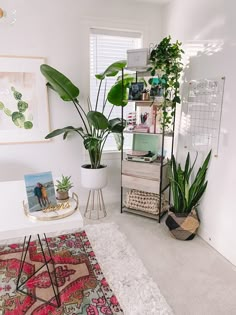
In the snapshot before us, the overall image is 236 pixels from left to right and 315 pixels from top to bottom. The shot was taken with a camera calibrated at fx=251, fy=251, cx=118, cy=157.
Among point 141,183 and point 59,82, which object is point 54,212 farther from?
point 59,82

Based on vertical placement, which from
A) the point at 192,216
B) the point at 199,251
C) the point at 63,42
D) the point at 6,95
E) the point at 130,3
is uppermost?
the point at 130,3

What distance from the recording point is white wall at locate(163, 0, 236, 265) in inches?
85.2

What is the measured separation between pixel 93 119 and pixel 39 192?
125 centimetres

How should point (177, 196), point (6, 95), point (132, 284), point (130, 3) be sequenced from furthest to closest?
point (130, 3)
point (6, 95)
point (177, 196)
point (132, 284)

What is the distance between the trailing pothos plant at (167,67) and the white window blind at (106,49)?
0.76 metres

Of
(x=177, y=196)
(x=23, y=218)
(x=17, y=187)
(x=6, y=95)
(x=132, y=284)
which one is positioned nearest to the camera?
(x=23, y=218)

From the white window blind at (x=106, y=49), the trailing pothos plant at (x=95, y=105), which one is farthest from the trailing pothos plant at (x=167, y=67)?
the white window blind at (x=106, y=49)

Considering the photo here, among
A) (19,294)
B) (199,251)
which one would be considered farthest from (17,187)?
(199,251)

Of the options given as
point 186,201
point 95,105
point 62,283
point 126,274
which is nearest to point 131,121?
point 95,105

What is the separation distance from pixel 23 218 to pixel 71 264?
846mm

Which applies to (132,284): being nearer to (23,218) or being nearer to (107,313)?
(107,313)

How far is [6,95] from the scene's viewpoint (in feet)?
9.44

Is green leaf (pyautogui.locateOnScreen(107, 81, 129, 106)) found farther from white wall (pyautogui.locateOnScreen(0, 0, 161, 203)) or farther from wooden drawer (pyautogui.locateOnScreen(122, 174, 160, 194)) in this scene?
wooden drawer (pyautogui.locateOnScreen(122, 174, 160, 194))

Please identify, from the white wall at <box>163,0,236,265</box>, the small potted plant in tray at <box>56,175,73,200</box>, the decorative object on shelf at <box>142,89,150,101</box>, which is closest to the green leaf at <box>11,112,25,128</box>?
the decorative object on shelf at <box>142,89,150,101</box>
